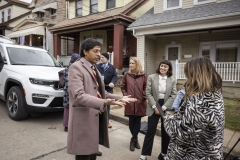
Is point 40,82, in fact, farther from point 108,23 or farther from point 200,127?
point 108,23

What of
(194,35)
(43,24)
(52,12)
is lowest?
(194,35)

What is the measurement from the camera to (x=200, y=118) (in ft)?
4.93

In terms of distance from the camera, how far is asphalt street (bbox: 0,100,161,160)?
10.4ft

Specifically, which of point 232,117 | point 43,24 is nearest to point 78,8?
point 43,24

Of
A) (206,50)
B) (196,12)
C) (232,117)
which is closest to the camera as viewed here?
(232,117)

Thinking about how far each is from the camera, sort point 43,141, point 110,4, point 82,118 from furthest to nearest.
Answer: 1. point 110,4
2. point 43,141
3. point 82,118

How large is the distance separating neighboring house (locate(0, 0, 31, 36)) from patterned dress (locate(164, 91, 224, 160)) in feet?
79.8

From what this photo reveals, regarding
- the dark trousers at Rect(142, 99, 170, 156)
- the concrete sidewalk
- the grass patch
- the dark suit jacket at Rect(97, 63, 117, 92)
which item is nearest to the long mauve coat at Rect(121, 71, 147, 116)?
the dark trousers at Rect(142, 99, 170, 156)

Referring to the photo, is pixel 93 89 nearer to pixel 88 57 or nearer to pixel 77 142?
pixel 88 57

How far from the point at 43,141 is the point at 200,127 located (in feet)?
10.7

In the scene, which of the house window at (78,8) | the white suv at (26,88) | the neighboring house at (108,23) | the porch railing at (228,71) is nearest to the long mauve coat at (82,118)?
the white suv at (26,88)

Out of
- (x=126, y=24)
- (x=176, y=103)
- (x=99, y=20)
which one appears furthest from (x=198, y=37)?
(x=176, y=103)

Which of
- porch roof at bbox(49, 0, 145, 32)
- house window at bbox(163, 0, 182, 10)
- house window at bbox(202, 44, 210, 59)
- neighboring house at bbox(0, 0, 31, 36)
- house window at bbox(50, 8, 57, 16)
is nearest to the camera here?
house window at bbox(202, 44, 210, 59)

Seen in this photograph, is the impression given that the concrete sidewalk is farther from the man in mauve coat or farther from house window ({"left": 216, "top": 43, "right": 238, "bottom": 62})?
house window ({"left": 216, "top": 43, "right": 238, "bottom": 62})
